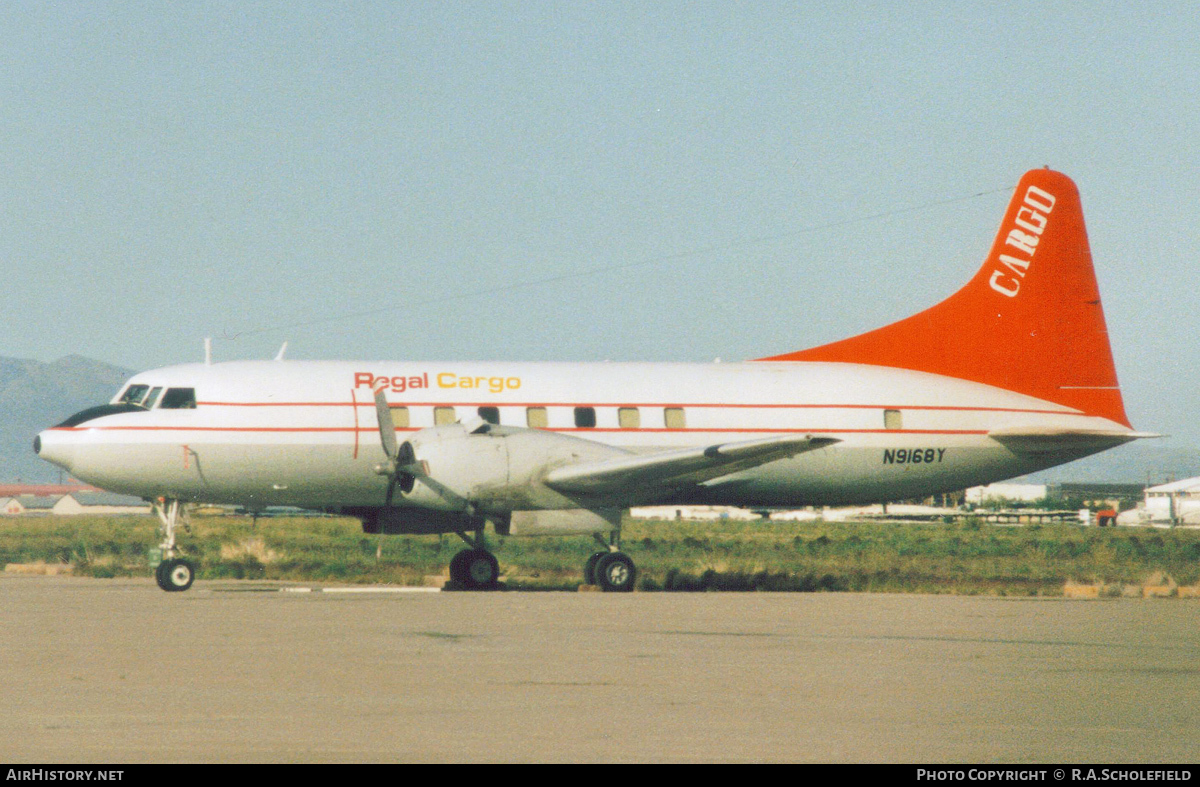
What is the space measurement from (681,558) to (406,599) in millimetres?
14667

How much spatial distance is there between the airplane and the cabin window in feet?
0.10

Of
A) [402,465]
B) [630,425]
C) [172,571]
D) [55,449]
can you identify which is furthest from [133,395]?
[630,425]

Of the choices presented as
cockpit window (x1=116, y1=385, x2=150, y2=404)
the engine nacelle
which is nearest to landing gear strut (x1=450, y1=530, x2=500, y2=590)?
the engine nacelle

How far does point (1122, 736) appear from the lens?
8242 mm

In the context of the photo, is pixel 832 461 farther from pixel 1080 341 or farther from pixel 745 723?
pixel 745 723

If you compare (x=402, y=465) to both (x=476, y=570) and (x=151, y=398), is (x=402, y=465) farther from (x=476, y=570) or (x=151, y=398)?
(x=151, y=398)

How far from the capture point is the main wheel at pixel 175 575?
67.1ft

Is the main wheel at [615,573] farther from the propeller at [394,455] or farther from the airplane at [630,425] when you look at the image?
the propeller at [394,455]

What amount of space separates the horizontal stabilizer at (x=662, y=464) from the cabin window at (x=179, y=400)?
5.93 metres

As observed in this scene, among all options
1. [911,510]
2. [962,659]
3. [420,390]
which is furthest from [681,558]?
[911,510]

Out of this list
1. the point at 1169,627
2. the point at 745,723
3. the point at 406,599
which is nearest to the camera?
the point at 745,723

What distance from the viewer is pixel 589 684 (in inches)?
405

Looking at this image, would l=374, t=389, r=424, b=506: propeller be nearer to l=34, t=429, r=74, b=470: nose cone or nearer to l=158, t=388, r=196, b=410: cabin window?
l=158, t=388, r=196, b=410: cabin window
